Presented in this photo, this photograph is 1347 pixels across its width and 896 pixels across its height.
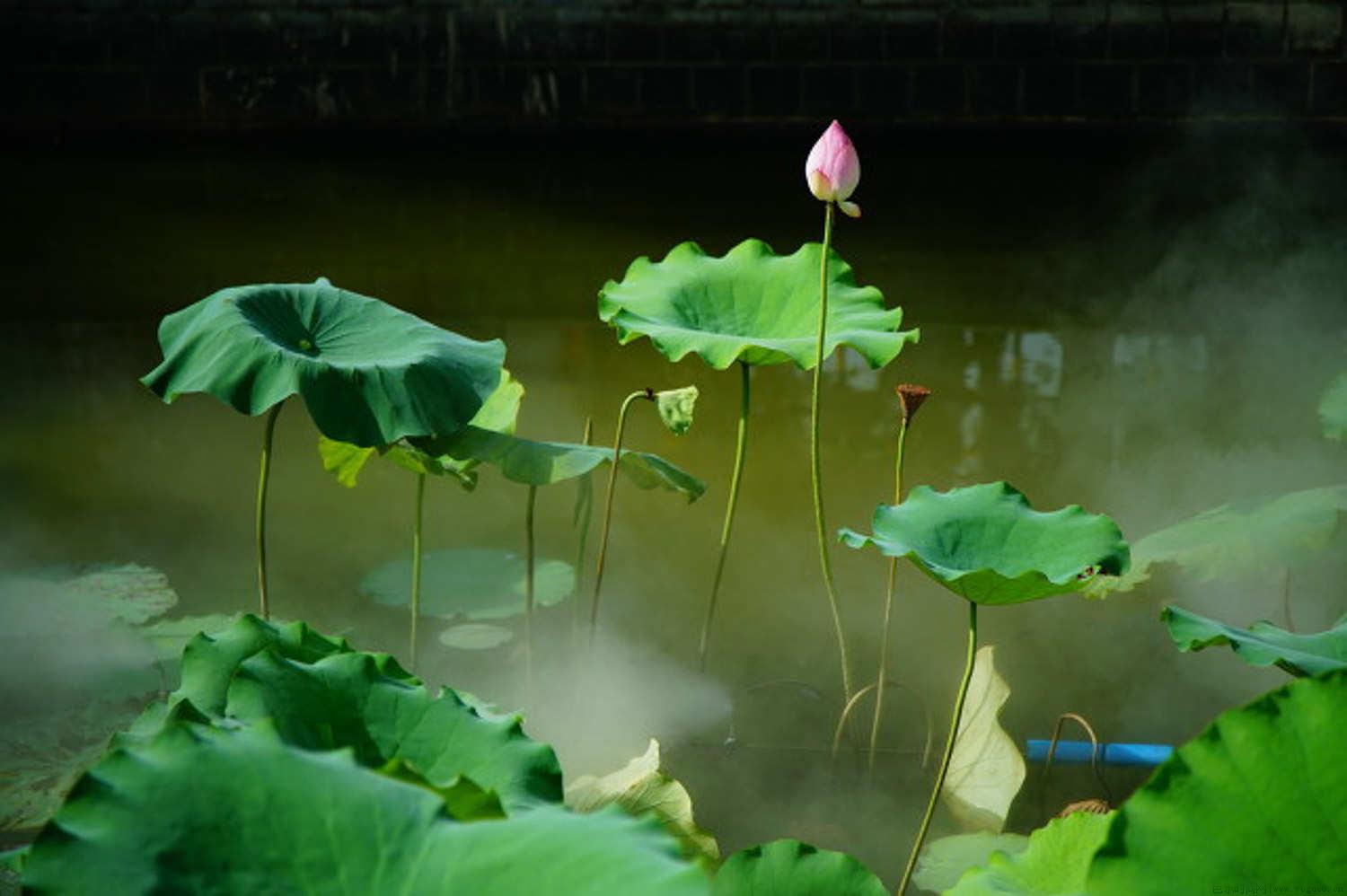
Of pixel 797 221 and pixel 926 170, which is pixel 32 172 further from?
pixel 926 170

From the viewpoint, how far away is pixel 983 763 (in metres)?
2.09

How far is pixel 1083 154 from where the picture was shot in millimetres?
5762

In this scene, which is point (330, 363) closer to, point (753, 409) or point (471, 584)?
point (471, 584)

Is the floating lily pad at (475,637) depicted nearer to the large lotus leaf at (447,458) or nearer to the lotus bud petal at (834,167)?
the large lotus leaf at (447,458)

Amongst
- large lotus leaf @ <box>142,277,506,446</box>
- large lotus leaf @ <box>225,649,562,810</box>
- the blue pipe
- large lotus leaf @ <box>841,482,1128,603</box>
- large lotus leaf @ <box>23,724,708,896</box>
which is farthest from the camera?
the blue pipe

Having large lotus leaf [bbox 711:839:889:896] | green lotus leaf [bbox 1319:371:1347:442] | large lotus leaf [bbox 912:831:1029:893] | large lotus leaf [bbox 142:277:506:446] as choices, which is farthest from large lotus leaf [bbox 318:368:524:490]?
green lotus leaf [bbox 1319:371:1347:442]

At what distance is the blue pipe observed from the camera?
2211mm

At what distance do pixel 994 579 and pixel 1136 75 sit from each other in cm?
455

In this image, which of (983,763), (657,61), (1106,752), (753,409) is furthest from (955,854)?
(657,61)

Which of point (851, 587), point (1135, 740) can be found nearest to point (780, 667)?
point (851, 587)

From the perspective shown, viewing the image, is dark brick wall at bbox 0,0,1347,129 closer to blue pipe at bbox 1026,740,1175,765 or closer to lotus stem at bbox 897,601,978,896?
blue pipe at bbox 1026,740,1175,765

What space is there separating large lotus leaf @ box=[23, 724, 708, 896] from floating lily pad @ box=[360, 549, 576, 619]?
153 centimetres

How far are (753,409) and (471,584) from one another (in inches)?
48.0

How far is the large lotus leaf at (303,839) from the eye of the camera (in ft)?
3.04
